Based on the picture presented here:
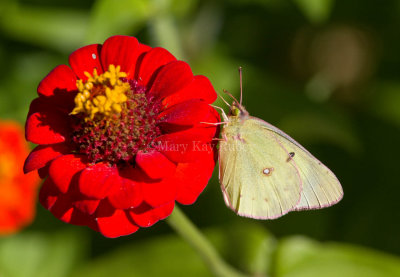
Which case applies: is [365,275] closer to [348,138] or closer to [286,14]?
[348,138]

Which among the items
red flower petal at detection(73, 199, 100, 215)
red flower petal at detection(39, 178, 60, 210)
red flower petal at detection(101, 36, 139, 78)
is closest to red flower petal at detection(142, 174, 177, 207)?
red flower petal at detection(73, 199, 100, 215)

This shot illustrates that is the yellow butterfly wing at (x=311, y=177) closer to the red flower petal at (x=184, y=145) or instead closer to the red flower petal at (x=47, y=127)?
the red flower petal at (x=184, y=145)

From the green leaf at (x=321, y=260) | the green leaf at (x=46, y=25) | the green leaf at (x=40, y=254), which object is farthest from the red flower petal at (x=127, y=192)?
the green leaf at (x=46, y=25)

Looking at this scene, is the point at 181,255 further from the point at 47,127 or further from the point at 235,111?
the point at 47,127

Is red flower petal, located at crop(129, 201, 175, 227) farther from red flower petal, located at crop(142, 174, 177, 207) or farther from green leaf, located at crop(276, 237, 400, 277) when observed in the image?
green leaf, located at crop(276, 237, 400, 277)

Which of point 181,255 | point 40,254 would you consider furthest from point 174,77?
point 40,254

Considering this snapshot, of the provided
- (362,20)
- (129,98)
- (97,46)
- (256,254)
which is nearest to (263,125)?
(129,98)
